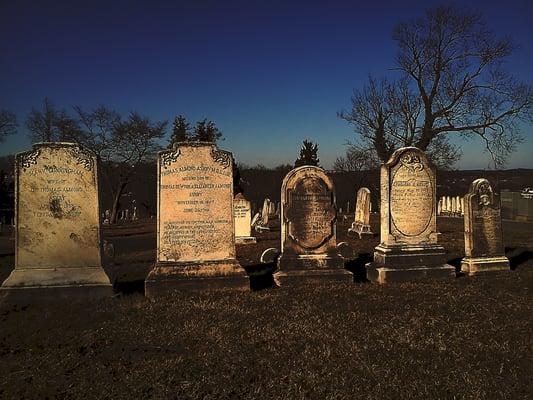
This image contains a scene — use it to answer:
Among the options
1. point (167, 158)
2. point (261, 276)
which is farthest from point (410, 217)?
point (167, 158)

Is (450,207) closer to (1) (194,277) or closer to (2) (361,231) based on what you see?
(2) (361,231)

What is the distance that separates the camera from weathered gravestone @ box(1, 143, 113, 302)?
266 inches

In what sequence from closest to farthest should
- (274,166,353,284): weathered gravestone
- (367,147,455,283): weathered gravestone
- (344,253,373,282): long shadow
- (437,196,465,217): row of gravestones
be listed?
(274,166,353,284): weathered gravestone
(367,147,455,283): weathered gravestone
(344,253,373,282): long shadow
(437,196,465,217): row of gravestones

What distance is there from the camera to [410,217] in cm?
829

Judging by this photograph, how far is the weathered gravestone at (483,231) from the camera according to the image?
853 centimetres

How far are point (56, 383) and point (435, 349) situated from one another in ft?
11.7

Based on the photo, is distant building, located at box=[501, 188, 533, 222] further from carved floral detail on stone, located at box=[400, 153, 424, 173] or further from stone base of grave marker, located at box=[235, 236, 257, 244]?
carved floral detail on stone, located at box=[400, 153, 424, 173]

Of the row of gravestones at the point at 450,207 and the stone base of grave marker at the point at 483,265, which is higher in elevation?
the row of gravestones at the point at 450,207

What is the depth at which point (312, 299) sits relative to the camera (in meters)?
6.56

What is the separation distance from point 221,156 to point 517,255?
811 centimetres

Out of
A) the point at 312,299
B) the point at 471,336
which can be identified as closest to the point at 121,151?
the point at 312,299

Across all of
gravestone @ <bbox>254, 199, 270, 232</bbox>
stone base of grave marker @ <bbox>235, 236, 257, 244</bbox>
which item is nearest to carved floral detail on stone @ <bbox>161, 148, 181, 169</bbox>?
stone base of grave marker @ <bbox>235, 236, 257, 244</bbox>

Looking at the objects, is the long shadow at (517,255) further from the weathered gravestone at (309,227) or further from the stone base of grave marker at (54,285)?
the stone base of grave marker at (54,285)

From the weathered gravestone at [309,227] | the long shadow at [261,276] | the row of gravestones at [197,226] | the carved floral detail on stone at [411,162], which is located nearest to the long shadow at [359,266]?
the row of gravestones at [197,226]
